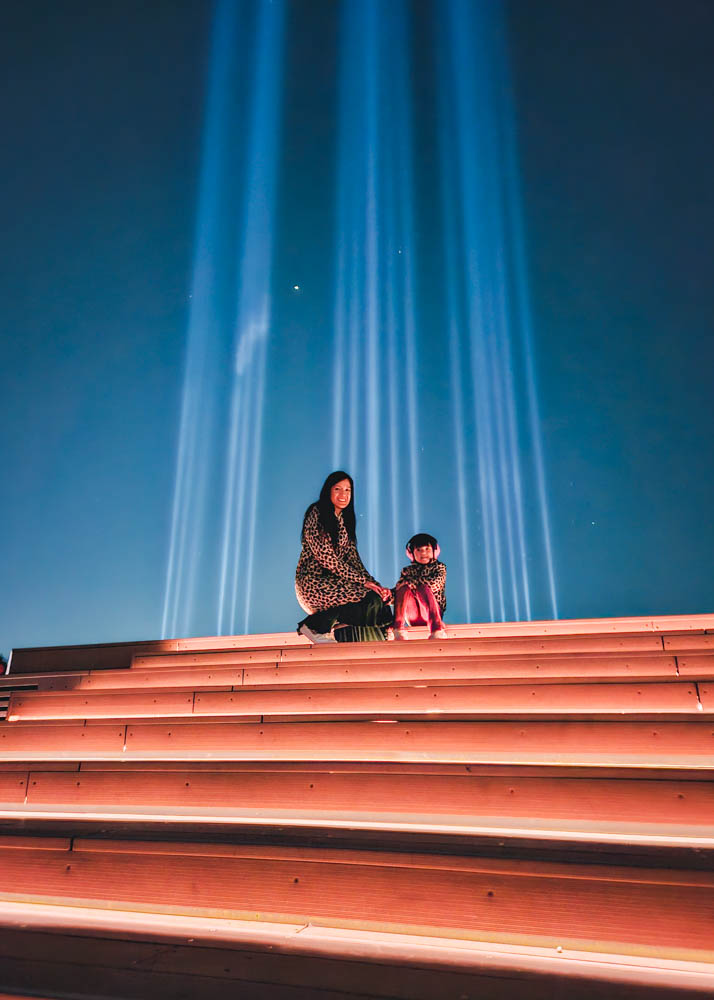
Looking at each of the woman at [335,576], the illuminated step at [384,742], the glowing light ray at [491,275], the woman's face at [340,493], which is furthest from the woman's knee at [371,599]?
the glowing light ray at [491,275]

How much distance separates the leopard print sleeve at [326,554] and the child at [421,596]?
337 millimetres

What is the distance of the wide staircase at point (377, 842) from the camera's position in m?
1.19

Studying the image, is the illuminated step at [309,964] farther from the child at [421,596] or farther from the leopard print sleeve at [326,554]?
the child at [421,596]

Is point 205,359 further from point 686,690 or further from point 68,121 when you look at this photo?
point 686,690

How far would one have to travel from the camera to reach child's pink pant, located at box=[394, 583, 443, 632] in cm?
435

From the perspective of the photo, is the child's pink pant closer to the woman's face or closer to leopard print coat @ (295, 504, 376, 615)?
leopard print coat @ (295, 504, 376, 615)

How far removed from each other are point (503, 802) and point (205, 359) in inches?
648

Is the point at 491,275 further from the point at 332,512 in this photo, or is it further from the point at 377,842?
the point at 377,842

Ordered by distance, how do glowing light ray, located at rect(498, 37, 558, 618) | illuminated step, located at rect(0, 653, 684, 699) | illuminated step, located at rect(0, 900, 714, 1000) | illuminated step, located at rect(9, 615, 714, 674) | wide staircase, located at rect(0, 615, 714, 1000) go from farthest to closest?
glowing light ray, located at rect(498, 37, 558, 618) < illuminated step, located at rect(9, 615, 714, 674) < illuminated step, located at rect(0, 653, 684, 699) < wide staircase, located at rect(0, 615, 714, 1000) < illuminated step, located at rect(0, 900, 714, 1000)

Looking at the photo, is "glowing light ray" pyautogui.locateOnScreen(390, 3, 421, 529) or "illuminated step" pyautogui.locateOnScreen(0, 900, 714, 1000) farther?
"glowing light ray" pyautogui.locateOnScreen(390, 3, 421, 529)

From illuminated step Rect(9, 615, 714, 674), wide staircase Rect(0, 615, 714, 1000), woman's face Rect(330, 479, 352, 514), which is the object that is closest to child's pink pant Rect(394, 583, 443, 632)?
illuminated step Rect(9, 615, 714, 674)

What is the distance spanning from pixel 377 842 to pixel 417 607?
2.87 m

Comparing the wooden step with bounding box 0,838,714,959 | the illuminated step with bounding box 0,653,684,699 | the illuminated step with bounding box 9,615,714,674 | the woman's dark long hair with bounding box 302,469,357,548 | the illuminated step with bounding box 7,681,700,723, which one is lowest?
the wooden step with bounding box 0,838,714,959

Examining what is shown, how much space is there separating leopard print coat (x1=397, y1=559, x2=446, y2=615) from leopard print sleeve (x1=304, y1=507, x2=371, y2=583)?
13.6 inches
